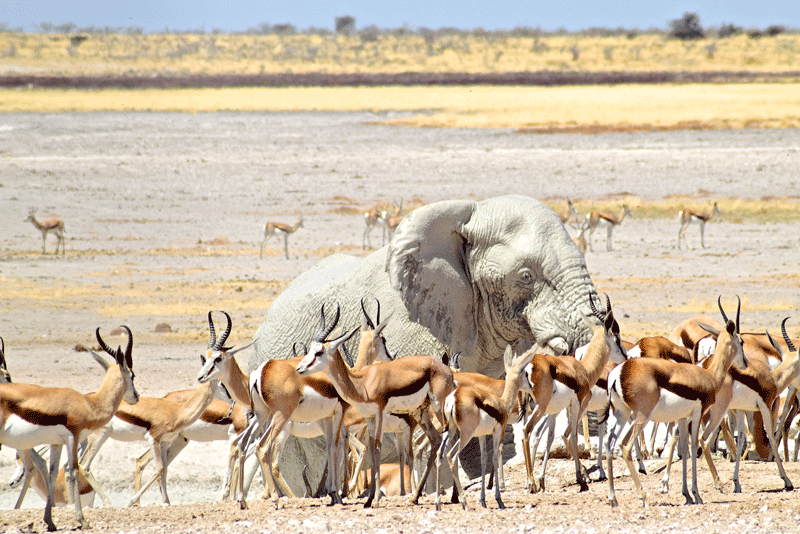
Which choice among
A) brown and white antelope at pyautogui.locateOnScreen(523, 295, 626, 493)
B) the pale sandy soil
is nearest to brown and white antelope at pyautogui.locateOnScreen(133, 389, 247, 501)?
the pale sandy soil

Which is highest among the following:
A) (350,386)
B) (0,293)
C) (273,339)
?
(350,386)

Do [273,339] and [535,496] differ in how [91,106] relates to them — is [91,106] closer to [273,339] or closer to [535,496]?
[273,339]

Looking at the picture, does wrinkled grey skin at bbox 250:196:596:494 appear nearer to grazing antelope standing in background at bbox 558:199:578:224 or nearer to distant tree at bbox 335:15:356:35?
grazing antelope standing in background at bbox 558:199:578:224

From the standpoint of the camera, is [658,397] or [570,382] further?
[570,382]

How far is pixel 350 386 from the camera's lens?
7.12 m

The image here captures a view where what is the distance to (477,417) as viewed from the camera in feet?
23.2

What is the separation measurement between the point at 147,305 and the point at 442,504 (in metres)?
11.4

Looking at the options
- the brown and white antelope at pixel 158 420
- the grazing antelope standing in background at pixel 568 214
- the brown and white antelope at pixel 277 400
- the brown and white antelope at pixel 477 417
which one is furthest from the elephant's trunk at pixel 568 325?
the grazing antelope standing in background at pixel 568 214

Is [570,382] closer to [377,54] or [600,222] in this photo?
[600,222]

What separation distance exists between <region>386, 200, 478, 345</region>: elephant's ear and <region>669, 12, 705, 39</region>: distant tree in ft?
254

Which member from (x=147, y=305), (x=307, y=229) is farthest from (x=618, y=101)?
(x=147, y=305)

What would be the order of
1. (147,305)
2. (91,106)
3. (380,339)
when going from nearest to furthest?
1. (380,339)
2. (147,305)
3. (91,106)

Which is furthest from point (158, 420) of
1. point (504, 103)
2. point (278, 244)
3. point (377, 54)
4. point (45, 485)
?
point (377, 54)

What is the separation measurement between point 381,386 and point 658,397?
5.89 feet
